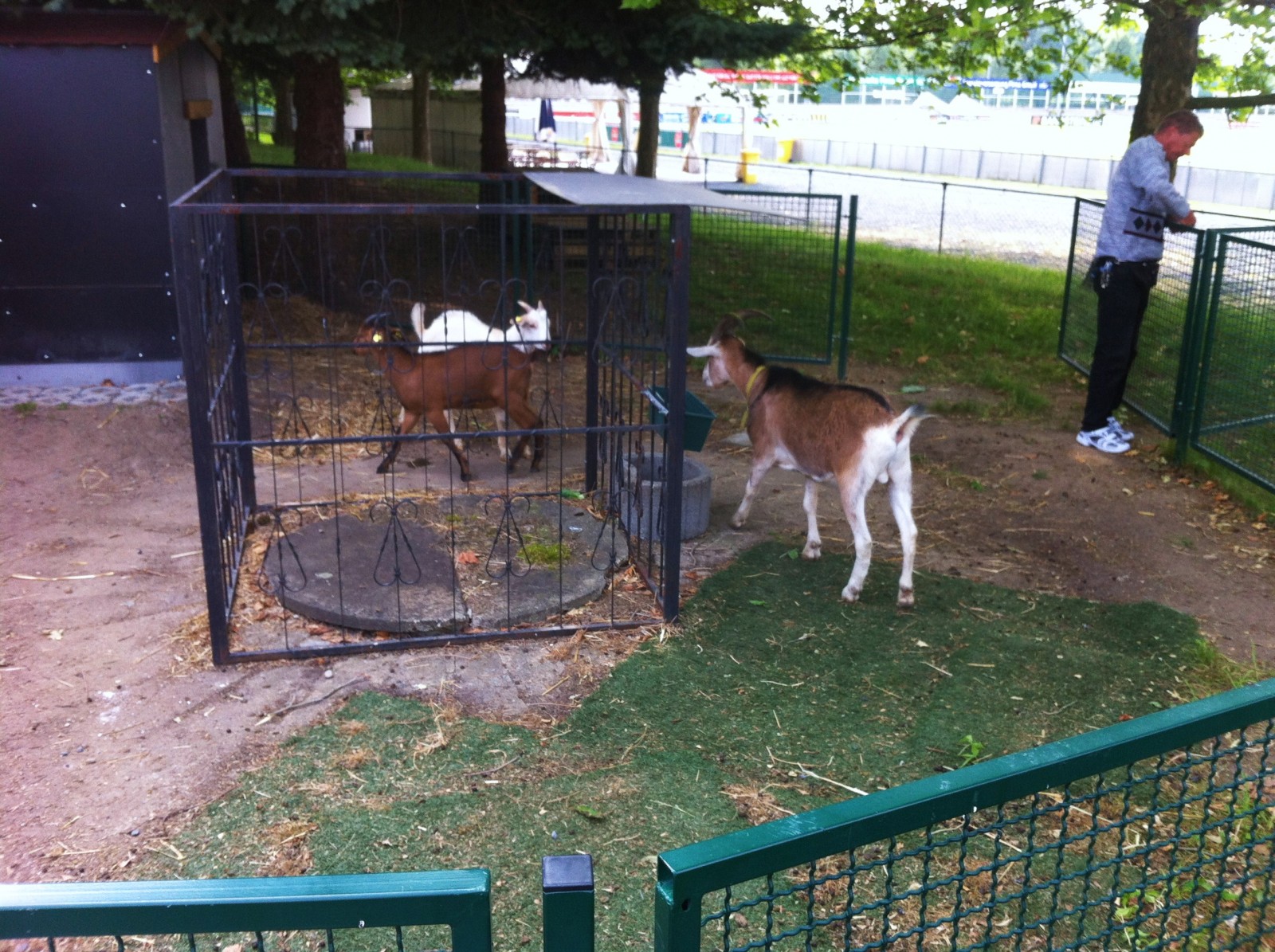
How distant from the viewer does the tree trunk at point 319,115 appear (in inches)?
462

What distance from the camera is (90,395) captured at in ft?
28.3

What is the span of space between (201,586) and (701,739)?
2894 mm

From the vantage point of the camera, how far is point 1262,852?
3.96 metres

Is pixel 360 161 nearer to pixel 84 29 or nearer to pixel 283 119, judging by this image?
pixel 283 119

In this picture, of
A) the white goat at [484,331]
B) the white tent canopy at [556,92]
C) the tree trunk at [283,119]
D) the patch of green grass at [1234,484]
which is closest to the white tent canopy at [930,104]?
the white tent canopy at [556,92]

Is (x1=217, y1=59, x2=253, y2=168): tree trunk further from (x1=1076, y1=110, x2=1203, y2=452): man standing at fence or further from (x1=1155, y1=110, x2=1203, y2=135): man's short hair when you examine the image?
Result: (x1=1155, y1=110, x2=1203, y2=135): man's short hair

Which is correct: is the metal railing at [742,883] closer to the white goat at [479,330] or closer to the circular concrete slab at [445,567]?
the circular concrete slab at [445,567]

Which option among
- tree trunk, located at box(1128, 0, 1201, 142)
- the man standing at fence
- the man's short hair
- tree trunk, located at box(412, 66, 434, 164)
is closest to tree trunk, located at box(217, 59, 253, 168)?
the man standing at fence

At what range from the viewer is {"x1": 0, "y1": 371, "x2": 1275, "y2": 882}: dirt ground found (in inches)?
167

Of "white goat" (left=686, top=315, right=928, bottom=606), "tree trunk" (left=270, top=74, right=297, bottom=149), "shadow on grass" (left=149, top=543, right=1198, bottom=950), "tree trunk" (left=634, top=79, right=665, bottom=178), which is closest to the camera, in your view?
"shadow on grass" (left=149, top=543, right=1198, bottom=950)

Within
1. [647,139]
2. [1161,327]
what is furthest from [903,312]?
[647,139]

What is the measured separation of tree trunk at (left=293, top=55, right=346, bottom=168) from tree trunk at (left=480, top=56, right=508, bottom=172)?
10.3 ft

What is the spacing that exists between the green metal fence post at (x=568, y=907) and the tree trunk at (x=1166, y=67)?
12.6 m

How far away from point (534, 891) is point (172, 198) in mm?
7152
